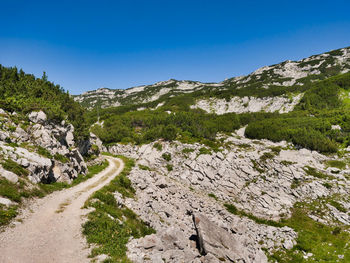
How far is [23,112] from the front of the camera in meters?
25.1

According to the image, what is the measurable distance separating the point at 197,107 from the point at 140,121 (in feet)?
162

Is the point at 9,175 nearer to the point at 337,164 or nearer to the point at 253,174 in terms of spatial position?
the point at 253,174

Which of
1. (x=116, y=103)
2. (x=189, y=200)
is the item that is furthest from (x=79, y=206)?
(x=116, y=103)

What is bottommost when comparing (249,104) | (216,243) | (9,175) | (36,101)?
(216,243)

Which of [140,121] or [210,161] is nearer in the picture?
[210,161]

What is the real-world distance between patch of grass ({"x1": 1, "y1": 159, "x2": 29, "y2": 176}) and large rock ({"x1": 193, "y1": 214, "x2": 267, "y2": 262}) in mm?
17546

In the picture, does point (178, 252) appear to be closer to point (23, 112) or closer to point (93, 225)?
point (93, 225)

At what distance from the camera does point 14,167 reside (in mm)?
16016

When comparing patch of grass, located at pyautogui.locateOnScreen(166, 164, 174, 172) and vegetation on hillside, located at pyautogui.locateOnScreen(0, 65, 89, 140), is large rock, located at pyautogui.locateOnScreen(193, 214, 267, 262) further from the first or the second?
vegetation on hillside, located at pyautogui.locateOnScreen(0, 65, 89, 140)

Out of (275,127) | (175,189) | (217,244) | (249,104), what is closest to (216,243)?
(217,244)

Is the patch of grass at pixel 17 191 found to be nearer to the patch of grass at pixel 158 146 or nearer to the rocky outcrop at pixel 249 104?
the patch of grass at pixel 158 146

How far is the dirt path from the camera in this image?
29.9 feet

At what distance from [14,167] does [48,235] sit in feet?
30.5

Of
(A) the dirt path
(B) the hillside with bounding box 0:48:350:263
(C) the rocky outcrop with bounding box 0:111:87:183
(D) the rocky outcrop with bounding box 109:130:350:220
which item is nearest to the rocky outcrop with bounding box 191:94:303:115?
(B) the hillside with bounding box 0:48:350:263
